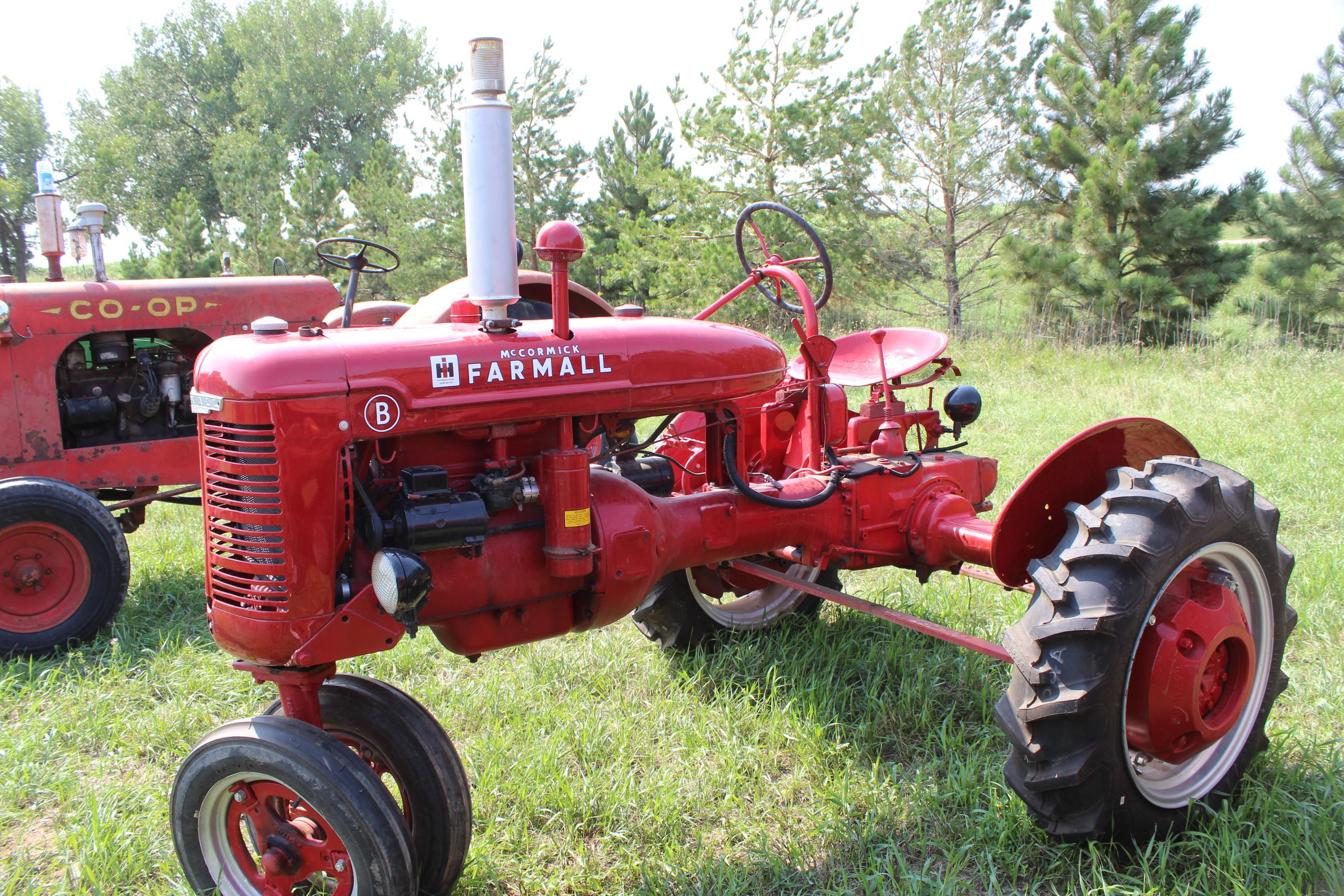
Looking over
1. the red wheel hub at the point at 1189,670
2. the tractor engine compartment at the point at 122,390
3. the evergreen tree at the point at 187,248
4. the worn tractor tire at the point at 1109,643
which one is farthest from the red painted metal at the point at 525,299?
the evergreen tree at the point at 187,248

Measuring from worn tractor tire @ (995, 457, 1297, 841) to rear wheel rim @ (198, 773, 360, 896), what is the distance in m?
1.58

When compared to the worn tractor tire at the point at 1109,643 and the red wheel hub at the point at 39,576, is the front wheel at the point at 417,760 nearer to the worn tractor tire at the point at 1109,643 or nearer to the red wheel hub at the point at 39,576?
the worn tractor tire at the point at 1109,643

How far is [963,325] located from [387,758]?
1545cm

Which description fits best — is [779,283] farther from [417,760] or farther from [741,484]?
Result: [417,760]

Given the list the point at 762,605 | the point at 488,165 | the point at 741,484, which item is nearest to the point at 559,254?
the point at 488,165

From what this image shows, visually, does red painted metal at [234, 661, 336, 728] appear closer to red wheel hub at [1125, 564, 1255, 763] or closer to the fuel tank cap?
the fuel tank cap

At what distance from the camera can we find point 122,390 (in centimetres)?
481

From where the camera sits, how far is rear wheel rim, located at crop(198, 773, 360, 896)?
1.98 metres

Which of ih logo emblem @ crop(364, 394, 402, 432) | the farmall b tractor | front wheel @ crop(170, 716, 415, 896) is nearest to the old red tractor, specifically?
the farmall b tractor

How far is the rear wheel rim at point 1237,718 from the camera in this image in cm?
233

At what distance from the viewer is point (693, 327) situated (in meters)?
2.52

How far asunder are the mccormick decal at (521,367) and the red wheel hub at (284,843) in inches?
37.9

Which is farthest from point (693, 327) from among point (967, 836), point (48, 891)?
point (48, 891)

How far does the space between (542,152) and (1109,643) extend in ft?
61.3
